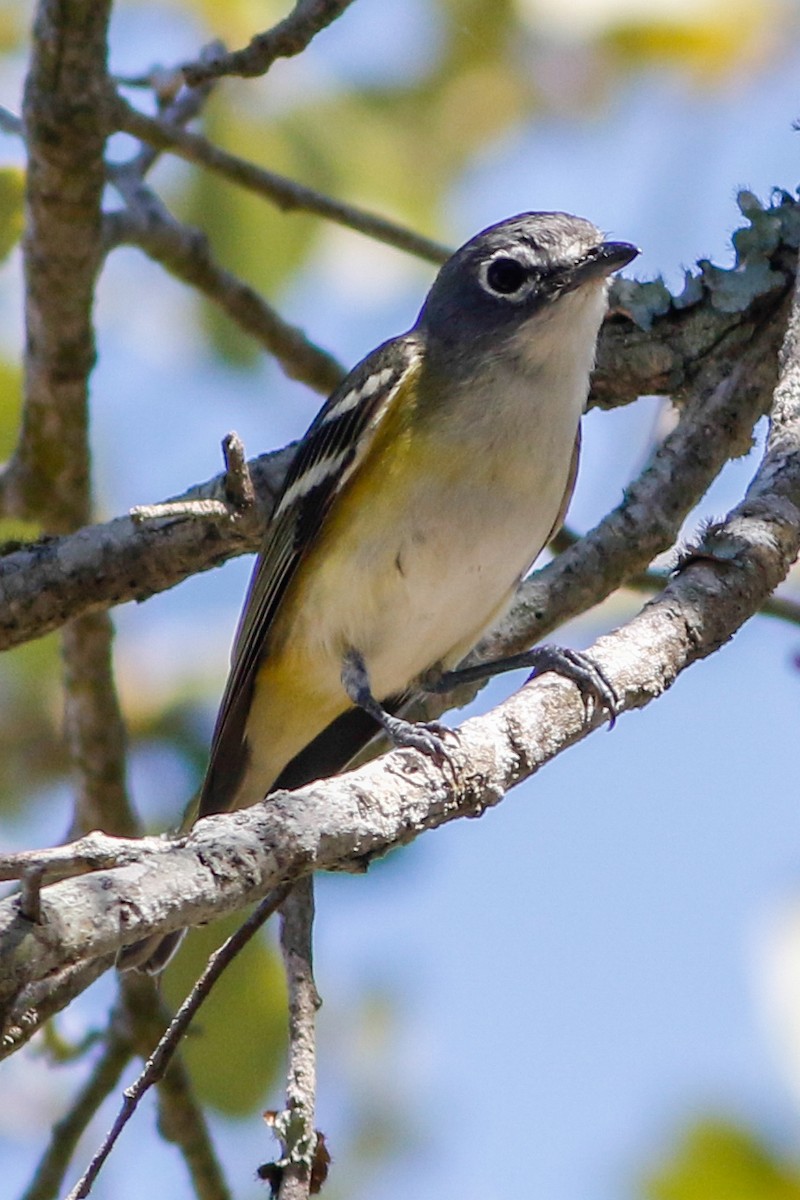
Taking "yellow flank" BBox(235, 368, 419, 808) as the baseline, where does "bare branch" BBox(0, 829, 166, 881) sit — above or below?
below

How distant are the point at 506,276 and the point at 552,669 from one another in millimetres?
1828

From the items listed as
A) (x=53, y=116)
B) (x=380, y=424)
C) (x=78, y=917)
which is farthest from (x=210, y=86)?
(x=78, y=917)

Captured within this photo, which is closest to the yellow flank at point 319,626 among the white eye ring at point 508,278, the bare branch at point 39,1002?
the white eye ring at point 508,278

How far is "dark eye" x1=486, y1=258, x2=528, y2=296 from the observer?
4418mm

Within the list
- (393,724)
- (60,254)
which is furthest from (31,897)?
(60,254)

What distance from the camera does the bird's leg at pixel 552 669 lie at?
276 centimetres

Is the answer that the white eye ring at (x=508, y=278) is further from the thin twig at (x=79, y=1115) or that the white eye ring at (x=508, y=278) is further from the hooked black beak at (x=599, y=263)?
the thin twig at (x=79, y=1115)

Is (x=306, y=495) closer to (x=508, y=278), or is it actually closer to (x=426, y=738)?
(x=508, y=278)

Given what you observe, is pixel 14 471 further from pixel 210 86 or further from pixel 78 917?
Answer: pixel 78 917

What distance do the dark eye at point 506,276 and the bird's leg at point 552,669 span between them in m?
1.08

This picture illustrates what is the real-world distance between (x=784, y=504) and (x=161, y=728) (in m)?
3.29

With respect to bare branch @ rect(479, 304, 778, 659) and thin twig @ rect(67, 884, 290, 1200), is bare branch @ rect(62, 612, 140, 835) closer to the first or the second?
bare branch @ rect(479, 304, 778, 659)

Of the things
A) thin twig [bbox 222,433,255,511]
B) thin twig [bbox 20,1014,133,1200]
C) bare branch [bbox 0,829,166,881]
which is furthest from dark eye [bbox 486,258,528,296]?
bare branch [bbox 0,829,166,881]

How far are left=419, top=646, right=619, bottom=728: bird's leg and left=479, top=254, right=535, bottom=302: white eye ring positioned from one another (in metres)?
1.06
